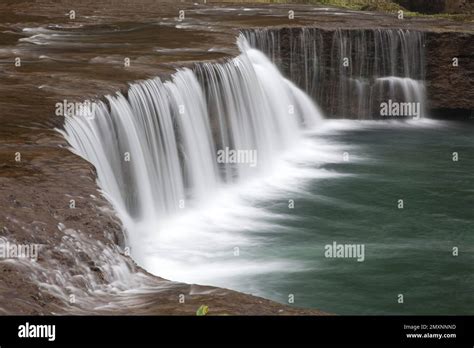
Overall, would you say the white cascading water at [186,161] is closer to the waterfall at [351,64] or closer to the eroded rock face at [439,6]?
the waterfall at [351,64]

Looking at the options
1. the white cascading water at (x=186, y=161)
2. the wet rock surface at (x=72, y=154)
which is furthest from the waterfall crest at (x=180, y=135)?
the wet rock surface at (x=72, y=154)

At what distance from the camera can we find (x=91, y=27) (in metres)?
29.3

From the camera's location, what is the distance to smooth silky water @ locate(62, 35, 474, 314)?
48.0 ft

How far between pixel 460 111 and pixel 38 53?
47.8ft

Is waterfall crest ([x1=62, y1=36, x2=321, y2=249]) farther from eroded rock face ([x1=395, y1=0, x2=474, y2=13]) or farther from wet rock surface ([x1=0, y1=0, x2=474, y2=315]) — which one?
eroded rock face ([x1=395, y1=0, x2=474, y2=13])

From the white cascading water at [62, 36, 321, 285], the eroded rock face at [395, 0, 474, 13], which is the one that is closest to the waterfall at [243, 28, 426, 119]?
the white cascading water at [62, 36, 321, 285]

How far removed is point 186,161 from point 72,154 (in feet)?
19.9

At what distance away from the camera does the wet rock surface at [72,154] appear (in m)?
9.31

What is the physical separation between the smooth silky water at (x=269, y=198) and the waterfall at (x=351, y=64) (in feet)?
11.9

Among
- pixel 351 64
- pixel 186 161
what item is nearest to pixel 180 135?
pixel 186 161

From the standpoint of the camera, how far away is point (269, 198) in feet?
66.4

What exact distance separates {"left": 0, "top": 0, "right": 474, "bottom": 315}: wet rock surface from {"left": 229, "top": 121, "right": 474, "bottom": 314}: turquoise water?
3692 mm
